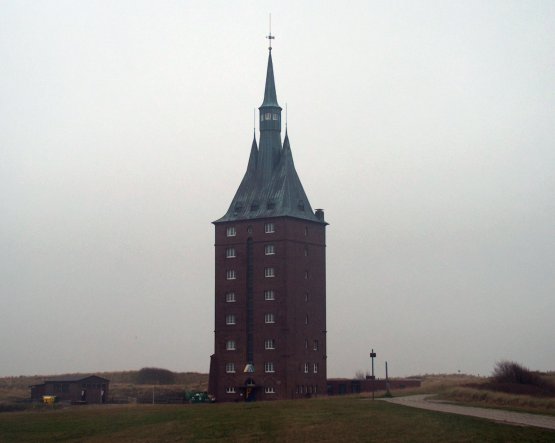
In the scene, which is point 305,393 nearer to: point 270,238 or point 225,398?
point 225,398

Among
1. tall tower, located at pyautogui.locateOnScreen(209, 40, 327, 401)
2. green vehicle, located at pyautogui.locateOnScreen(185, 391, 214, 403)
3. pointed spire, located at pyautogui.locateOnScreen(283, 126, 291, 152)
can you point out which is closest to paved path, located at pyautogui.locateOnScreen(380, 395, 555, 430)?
tall tower, located at pyautogui.locateOnScreen(209, 40, 327, 401)

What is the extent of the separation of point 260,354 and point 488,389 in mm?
32702

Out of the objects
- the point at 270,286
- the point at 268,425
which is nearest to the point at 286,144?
the point at 270,286

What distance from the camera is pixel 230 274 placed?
104 m

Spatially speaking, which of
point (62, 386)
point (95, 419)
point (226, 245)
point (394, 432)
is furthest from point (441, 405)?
point (62, 386)

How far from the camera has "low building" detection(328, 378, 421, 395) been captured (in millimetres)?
105000

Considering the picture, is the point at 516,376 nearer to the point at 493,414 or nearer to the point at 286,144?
the point at 493,414

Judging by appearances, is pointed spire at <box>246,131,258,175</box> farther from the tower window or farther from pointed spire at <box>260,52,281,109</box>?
the tower window

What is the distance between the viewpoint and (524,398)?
216 ft

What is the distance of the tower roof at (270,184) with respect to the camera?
10412 cm

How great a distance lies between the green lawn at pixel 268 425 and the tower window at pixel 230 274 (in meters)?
24.0

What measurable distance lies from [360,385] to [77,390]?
2879cm

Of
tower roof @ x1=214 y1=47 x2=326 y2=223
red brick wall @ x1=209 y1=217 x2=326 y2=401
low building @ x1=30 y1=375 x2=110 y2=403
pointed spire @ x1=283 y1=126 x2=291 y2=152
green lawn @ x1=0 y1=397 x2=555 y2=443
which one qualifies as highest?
pointed spire @ x1=283 y1=126 x2=291 y2=152

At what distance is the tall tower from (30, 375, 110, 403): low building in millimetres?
13260
